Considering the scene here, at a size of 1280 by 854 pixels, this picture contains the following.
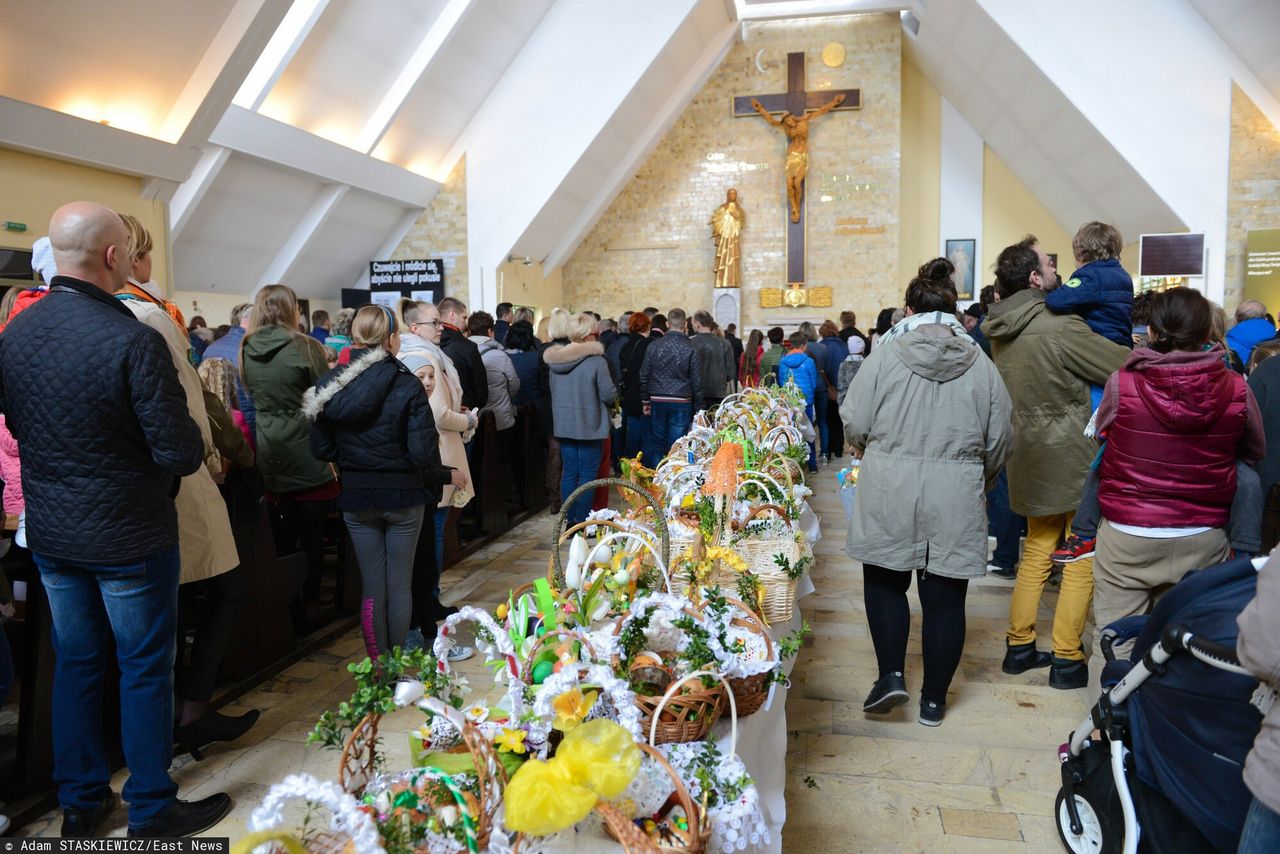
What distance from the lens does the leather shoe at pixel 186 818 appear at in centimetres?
222

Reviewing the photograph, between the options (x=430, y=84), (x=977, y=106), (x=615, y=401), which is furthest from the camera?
(x=977, y=106)

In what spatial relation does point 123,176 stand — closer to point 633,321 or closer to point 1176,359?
point 633,321

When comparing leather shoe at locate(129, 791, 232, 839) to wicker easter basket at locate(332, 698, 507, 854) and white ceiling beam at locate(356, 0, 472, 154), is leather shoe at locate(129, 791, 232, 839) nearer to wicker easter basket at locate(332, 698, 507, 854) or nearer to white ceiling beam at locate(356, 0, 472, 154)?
wicker easter basket at locate(332, 698, 507, 854)

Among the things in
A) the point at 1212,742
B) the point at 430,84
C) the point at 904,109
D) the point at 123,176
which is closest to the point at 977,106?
the point at 904,109

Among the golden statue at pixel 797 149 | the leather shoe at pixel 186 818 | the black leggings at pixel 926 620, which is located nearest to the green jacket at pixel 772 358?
the black leggings at pixel 926 620

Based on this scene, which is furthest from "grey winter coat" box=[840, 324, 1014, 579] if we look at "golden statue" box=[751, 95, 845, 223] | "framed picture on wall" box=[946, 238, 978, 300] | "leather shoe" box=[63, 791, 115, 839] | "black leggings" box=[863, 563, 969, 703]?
"framed picture on wall" box=[946, 238, 978, 300]

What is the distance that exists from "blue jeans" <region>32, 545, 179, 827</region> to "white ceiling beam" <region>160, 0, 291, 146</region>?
19.7 feet

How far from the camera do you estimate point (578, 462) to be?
5.38 m

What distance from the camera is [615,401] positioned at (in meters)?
5.35

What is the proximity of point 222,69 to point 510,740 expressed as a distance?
721cm

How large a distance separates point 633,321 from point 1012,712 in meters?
5.00

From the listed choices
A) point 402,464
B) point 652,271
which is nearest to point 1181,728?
point 402,464

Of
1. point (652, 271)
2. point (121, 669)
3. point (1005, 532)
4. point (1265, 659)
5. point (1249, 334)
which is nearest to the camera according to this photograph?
point (1265, 659)

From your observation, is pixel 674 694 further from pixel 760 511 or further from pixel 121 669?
pixel 121 669
